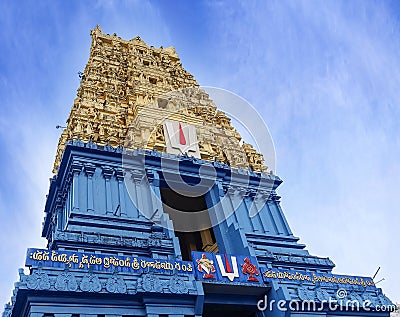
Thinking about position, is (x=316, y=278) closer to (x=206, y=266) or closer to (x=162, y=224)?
(x=206, y=266)

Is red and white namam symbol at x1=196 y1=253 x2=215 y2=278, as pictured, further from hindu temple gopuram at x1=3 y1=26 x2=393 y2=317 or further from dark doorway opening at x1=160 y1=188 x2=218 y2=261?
dark doorway opening at x1=160 y1=188 x2=218 y2=261

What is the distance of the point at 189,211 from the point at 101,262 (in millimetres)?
9862

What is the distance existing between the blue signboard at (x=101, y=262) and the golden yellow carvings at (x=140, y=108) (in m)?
6.89

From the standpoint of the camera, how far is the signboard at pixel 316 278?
14.5 metres

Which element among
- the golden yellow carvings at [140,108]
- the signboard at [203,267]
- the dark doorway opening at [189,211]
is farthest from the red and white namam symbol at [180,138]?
the signboard at [203,267]

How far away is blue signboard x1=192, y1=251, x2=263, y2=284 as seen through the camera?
13.5 metres

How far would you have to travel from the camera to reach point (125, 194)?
16656 mm

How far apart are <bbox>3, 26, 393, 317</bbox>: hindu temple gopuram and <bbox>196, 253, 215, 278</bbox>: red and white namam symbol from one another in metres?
0.04

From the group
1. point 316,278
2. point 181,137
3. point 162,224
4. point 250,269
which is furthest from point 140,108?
point 316,278

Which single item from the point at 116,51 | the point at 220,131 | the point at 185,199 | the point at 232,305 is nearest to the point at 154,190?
the point at 185,199

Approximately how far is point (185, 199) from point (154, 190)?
3994 mm

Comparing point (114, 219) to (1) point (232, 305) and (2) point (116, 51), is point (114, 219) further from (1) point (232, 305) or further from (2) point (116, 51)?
(2) point (116, 51)

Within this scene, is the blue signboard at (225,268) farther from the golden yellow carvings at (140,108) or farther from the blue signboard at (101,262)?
the golden yellow carvings at (140,108)

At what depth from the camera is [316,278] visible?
15.3 m
